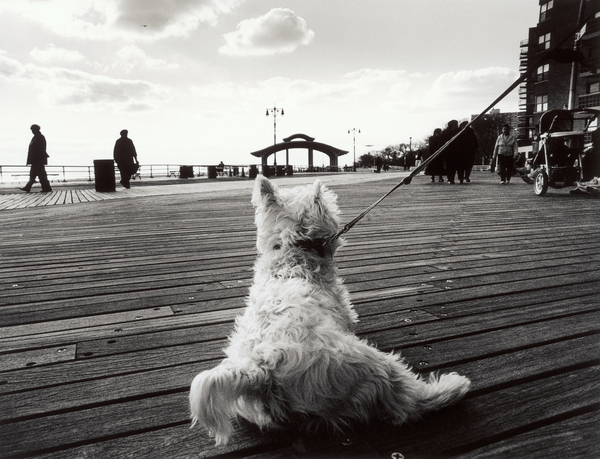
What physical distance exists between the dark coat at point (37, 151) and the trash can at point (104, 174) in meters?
1.79

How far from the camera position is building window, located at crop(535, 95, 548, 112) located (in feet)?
162

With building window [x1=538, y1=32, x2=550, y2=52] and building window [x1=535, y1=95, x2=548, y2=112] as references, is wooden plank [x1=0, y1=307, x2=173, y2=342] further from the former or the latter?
building window [x1=535, y1=95, x2=548, y2=112]

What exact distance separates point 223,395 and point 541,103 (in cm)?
5852

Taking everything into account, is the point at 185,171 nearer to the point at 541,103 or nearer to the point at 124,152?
the point at 124,152

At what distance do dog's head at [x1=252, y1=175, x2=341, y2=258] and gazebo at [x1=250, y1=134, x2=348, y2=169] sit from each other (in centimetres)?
6718

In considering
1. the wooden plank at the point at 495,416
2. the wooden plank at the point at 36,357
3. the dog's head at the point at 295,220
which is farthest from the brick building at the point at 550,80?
the wooden plank at the point at 36,357

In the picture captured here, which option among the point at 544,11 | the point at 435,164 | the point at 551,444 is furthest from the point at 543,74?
the point at 551,444

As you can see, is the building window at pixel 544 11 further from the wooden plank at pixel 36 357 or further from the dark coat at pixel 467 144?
the wooden plank at pixel 36 357

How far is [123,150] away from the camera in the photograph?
17.0m

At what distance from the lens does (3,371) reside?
2195 millimetres

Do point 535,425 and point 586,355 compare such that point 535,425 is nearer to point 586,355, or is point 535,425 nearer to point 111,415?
point 586,355

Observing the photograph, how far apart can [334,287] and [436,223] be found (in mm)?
4919

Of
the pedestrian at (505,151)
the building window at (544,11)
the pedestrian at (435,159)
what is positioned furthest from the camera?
the building window at (544,11)

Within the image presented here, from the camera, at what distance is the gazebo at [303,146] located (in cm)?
7194
